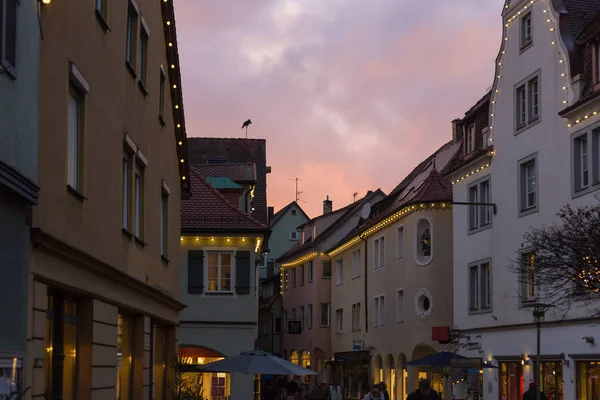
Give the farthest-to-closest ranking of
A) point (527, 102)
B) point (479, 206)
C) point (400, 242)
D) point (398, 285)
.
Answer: point (398, 285) → point (400, 242) → point (479, 206) → point (527, 102)

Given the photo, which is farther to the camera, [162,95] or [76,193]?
[162,95]

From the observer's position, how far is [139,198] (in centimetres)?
2122

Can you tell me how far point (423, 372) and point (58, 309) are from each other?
36.4 m

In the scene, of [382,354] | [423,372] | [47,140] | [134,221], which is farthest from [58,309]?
[382,354]

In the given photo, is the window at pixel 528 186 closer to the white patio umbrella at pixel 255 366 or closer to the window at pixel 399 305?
the white patio umbrella at pixel 255 366

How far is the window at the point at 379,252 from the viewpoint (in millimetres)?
55438

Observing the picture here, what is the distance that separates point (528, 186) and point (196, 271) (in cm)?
1159

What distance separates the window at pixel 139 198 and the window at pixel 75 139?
524cm

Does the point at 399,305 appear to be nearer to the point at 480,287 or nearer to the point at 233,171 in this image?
the point at 233,171

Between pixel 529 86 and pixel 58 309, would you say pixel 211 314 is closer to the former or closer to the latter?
pixel 529 86

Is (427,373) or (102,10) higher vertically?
(102,10)

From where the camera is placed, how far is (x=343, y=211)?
2825 inches

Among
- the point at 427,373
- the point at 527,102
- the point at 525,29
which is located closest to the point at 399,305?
the point at 427,373

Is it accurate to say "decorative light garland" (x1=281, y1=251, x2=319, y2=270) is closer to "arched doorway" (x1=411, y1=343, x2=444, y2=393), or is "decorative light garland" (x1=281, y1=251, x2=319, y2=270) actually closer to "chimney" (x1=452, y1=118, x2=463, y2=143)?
"chimney" (x1=452, y1=118, x2=463, y2=143)
